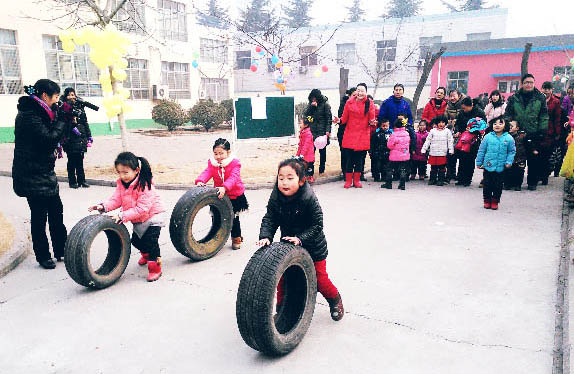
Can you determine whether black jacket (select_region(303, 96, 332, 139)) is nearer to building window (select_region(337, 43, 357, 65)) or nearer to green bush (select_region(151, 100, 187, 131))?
green bush (select_region(151, 100, 187, 131))

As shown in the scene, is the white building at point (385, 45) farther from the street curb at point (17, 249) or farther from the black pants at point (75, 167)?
the street curb at point (17, 249)

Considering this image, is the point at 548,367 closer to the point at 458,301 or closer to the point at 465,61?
the point at 458,301

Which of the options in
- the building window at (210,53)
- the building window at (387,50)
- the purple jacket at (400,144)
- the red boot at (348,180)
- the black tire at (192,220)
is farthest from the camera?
the building window at (387,50)

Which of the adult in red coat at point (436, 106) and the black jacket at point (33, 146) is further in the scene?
the adult in red coat at point (436, 106)

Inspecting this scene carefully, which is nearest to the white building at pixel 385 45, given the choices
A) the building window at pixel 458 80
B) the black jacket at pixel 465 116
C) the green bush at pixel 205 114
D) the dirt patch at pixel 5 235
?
the building window at pixel 458 80

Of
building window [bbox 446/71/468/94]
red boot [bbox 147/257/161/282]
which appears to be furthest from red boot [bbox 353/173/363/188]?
building window [bbox 446/71/468/94]

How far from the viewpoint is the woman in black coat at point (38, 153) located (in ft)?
14.5

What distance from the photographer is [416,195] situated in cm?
812

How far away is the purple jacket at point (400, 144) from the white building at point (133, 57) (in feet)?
20.9

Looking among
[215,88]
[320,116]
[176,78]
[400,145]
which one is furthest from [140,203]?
[215,88]

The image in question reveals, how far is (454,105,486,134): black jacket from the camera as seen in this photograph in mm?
8656

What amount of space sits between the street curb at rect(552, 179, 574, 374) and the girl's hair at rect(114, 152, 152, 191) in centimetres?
384

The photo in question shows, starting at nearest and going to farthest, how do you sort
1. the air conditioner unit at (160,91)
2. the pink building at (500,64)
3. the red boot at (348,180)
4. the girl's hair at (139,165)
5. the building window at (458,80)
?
the girl's hair at (139,165)
the red boot at (348,180)
the air conditioner unit at (160,91)
the pink building at (500,64)
the building window at (458,80)

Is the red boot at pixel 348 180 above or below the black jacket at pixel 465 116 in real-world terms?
below
